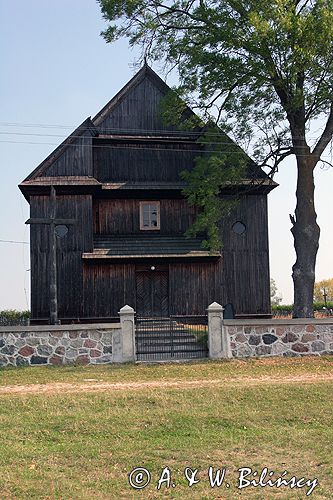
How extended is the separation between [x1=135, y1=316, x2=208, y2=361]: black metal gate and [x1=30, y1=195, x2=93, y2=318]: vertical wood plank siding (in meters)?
5.33

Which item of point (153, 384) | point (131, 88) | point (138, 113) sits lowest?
point (153, 384)

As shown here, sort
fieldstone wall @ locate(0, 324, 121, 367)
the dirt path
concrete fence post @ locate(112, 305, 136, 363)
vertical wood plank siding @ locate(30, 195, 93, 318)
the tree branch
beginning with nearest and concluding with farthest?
the dirt path, fieldstone wall @ locate(0, 324, 121, 367), concrete fence post @ locate(112, 305, 136, 363), the tree branch, vertical wood plank siding @ locate(30, 195, 93, 318)

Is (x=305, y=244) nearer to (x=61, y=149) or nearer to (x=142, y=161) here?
(x=142, y=161)

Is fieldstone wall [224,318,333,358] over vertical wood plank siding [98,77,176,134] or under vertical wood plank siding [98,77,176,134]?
under

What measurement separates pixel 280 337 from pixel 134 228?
934 cm

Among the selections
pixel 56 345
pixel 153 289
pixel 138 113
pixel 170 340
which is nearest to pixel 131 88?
pixel 138 113

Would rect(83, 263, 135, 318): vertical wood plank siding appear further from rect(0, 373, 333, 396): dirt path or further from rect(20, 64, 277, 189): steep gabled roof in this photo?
rect(0, 373, 333, 396): dirt path

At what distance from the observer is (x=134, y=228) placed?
87.6 ft

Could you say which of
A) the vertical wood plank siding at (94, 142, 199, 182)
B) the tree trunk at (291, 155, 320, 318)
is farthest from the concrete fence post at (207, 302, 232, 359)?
the vertical wood plank siding at (94, 142, 199, 182)

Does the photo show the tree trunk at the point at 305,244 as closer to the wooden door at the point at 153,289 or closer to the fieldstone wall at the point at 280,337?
the fieldstone wall at the point at 280,337

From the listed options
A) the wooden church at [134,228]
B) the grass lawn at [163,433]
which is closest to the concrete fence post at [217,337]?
the grass lawn at [163,433]

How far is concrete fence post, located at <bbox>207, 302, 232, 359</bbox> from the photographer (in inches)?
742

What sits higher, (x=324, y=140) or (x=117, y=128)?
(x=117, y=128)

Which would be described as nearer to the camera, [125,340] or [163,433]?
[163,433]
